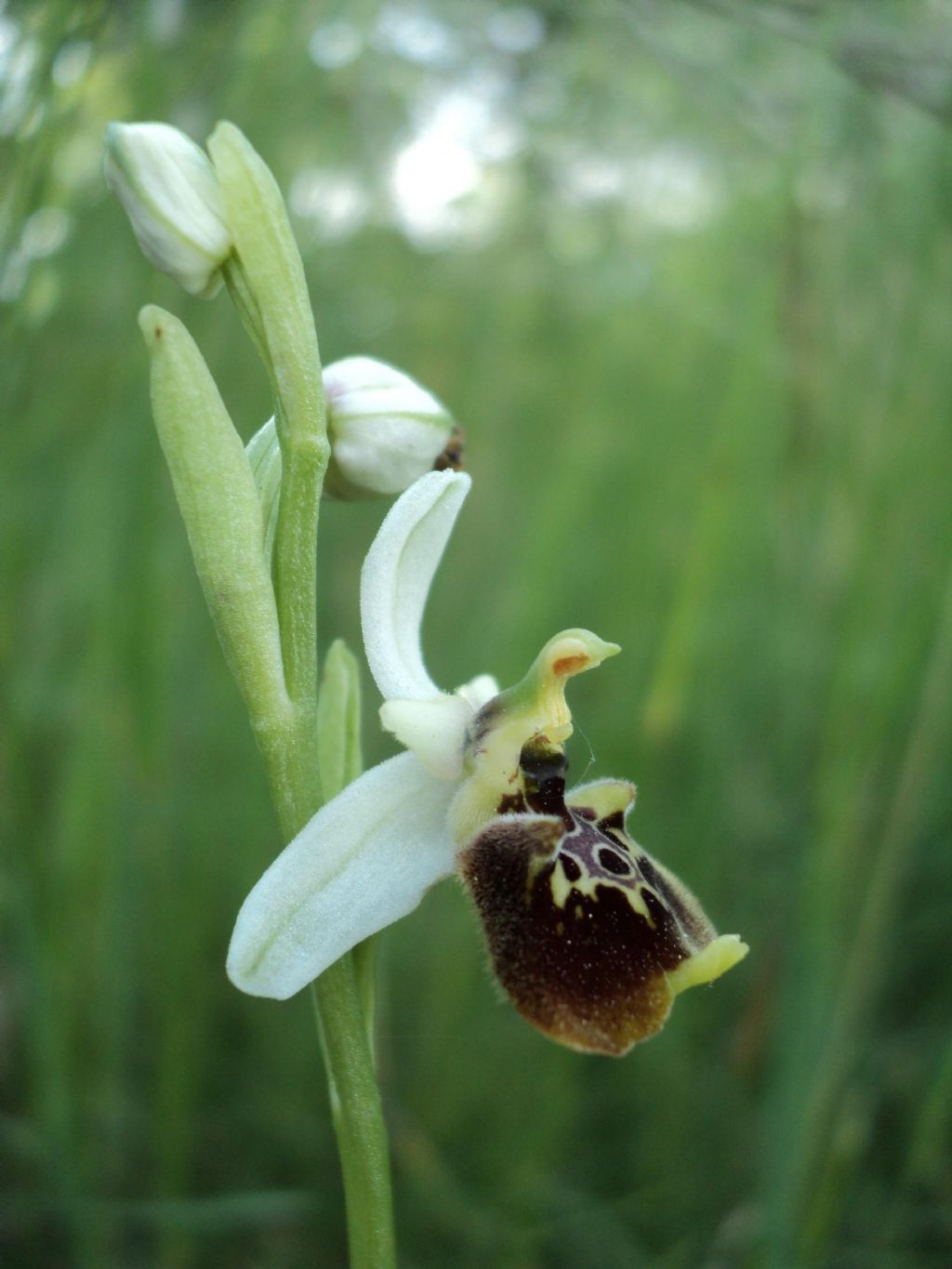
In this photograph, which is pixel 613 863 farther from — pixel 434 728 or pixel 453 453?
pixel 453 453

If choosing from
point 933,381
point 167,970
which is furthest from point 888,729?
point 167,970

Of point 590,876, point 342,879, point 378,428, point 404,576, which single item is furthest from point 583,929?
point 378,428

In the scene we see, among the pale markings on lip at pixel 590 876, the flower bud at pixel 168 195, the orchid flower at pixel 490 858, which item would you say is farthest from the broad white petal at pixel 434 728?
the flower bud at pixel 168 195

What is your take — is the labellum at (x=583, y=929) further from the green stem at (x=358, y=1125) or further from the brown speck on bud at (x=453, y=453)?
the brown speck on bud at (x=453, y=453)

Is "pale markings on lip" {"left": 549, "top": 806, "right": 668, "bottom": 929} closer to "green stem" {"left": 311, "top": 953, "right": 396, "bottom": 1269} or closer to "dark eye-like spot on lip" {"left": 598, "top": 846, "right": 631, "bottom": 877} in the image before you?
"dark eye-like spot on lip" {"left": 598, "top": 846, "right": 631, "bottom": 877}

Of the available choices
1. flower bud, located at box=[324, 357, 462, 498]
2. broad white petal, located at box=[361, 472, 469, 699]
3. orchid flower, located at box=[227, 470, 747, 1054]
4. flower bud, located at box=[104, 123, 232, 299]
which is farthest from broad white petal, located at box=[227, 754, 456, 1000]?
flower bud, located at box=[104, 123, 232, 299]

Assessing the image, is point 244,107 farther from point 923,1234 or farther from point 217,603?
point 923,1234

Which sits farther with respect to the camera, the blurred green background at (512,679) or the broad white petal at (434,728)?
the blurred green background at (512,679)
